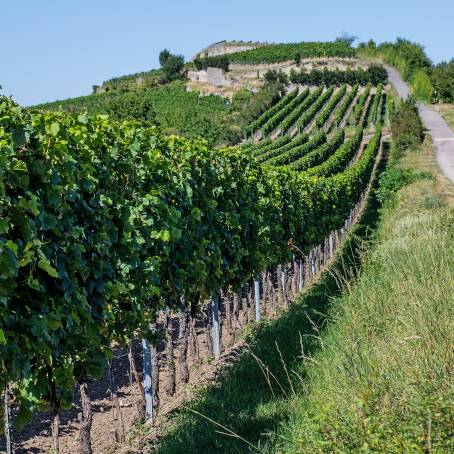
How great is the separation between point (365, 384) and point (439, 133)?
64140 mm

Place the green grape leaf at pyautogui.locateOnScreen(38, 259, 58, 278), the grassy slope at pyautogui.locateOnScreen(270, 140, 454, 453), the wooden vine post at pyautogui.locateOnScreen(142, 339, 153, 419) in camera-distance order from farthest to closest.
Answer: the wooden vine post at pyautogui.locateOnScreen(142, 339, 153, 419) → the green grape leaf at pyautogui.locateOnScreen(38, 259, 58, 278) → the grassy slope at pyautogui.locateOnScreen(270, 140, 454, 453)

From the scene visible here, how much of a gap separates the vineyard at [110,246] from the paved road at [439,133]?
32.3 metres

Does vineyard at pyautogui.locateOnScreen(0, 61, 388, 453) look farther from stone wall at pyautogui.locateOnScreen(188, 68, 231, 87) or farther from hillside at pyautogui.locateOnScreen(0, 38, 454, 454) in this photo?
stone wall at pyautogui.locateOnScreen(188, 68, 231, 87)

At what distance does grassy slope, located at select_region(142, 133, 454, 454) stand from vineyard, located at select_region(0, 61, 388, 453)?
1.13 m

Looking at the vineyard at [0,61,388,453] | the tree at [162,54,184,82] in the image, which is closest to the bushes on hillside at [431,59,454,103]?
the tree at [162,54,184,82]

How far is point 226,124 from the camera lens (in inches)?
3344

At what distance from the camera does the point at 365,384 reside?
522 centimetres

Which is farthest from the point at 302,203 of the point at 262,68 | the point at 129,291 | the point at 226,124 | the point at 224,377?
the point at 262,68

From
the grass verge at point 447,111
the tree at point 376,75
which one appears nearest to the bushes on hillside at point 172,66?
the tree at point 376,75

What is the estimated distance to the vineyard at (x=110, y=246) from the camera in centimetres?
523

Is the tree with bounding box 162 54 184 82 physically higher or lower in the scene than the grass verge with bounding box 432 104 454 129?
higher

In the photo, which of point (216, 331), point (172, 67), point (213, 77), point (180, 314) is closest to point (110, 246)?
point (180, 314)

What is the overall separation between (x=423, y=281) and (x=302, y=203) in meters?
12.2

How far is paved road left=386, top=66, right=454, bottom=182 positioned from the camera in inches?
1915
